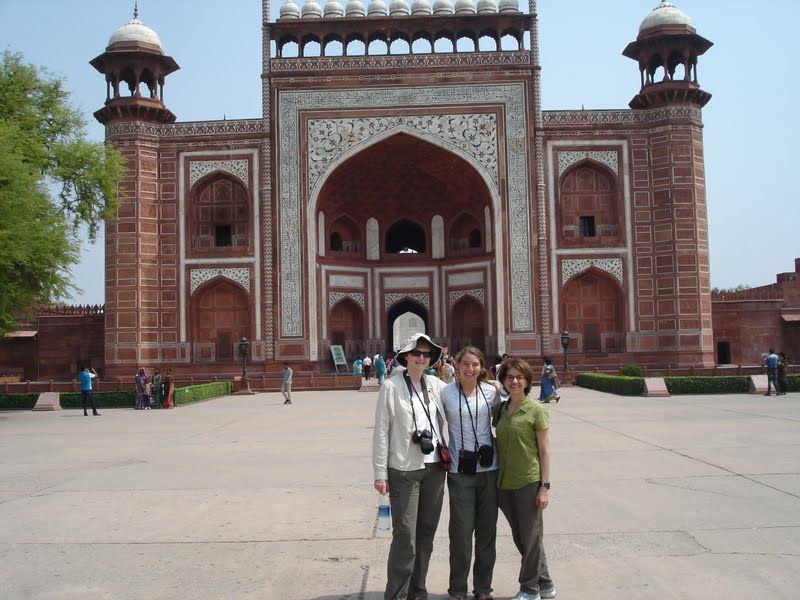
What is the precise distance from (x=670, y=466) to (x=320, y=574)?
4161 mm

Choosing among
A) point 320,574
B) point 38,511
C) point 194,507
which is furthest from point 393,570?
point 38,511

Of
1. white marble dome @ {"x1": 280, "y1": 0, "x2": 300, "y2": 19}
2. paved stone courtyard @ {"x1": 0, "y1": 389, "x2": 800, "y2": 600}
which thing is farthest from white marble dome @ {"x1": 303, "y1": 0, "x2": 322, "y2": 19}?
paved stone courtyard @ {"x1": 0, "y1": 389, "x2": 800, "y2": 600}

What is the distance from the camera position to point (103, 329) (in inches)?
1062

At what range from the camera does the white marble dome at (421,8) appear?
26.7 meters

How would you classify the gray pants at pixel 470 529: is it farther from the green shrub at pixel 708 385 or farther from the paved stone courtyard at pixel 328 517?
the green shrub at pixel 708 385

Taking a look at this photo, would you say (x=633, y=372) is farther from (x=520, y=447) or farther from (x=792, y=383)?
(x=520, y=447)

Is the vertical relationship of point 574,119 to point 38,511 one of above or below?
above

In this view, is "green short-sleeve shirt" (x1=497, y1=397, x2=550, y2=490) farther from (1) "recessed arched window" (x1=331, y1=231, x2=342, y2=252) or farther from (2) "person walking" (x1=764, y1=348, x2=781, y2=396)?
(1) "recessed arched window" (x1=331, y1=231, x2=342, y2=252)

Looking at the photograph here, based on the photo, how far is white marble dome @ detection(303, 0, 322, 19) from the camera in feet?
86.3

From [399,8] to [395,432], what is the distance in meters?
24.9

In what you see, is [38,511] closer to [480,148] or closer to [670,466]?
[670,466]

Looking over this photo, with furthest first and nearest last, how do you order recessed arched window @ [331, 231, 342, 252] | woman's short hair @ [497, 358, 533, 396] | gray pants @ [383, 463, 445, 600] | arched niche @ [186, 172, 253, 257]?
recessed arched window @ [331, 231, 342, 252] → arched niche @ [186, 172, 253, 257] → woman's short hair @ [497, 358, 533, 396] → gray pants @ [383, 463, 445, 600]

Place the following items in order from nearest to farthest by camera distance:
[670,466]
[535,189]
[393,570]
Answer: [393,570], [670,466], [535,189]

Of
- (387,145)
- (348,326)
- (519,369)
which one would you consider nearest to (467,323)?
(348,326)
